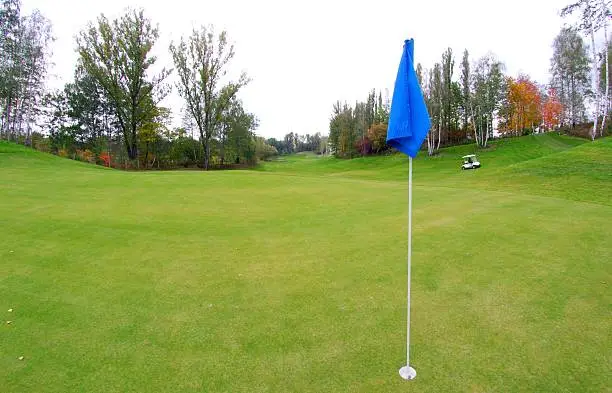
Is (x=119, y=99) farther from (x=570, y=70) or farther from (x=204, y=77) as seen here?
(x=570, y=70)

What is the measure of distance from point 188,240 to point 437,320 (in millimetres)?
5839

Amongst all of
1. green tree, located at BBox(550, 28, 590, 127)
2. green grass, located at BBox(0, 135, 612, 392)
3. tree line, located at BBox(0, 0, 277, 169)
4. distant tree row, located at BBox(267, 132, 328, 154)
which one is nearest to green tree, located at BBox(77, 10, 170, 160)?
tree line, located at BBox(0, 0, 277, 169)

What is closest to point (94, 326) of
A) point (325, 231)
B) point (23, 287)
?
point (23, 287)

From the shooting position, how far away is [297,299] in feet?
17.1

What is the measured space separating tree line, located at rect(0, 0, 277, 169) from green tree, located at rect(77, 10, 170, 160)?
9cm

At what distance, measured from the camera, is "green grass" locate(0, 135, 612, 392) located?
3.58 m

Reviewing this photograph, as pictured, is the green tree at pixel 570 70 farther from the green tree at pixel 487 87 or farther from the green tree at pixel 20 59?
the green tree at pixel 20 59

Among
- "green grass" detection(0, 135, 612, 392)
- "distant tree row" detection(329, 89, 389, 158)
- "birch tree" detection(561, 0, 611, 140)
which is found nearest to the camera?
"green grass" detection(0, 135, 612, 392)

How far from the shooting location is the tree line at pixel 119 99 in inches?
1297

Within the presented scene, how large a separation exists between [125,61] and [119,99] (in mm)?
3806

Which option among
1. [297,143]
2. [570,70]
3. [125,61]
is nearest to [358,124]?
[570,70]

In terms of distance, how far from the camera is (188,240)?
26.6 ft

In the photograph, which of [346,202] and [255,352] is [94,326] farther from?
[346,202]

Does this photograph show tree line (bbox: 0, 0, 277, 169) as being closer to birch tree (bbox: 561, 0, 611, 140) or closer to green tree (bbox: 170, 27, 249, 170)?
green tree (bbox: 170, 27, 249, 170)
